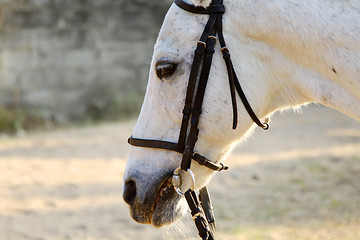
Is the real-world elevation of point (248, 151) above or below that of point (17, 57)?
below

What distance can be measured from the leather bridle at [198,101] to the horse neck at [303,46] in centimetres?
6

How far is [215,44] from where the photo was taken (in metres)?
2.00

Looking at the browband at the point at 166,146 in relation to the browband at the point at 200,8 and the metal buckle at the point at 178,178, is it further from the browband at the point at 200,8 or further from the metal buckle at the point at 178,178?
the browband at the point at 200,8

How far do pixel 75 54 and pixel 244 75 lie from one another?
663cm

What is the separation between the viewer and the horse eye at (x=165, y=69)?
6.67ft

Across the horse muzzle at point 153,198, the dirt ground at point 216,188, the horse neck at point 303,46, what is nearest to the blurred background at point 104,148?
the dirt ground at point 216,188

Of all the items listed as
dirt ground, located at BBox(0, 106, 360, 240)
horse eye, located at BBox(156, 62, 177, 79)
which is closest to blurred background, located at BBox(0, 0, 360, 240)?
dirt ground, located at BBox(0, 106, 360, 240)

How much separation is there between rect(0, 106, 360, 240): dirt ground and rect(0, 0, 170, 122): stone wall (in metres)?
0.92

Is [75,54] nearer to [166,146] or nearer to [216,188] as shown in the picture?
[216,188]

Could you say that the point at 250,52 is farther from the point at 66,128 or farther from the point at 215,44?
the point at 66,128

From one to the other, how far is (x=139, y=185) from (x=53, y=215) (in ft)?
7.89

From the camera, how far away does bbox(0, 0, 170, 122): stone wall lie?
25.0 feet

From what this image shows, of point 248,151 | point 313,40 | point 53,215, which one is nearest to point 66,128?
point 248,151

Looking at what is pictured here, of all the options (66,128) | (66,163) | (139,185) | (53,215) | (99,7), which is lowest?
(66,128)
